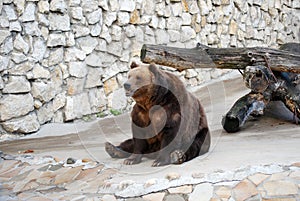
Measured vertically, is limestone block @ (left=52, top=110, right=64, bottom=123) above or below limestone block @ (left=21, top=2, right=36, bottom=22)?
below

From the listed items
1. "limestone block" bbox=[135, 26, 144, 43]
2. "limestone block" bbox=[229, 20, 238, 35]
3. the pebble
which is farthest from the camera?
"limestone block" bbox=[229, 20, 238, 35]

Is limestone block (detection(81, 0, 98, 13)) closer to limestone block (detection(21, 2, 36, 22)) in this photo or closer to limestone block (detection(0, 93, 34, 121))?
limestone block (detection(21, 2, 36, 22))

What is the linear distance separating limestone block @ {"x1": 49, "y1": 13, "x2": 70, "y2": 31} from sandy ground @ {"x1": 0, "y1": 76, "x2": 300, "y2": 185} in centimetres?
132

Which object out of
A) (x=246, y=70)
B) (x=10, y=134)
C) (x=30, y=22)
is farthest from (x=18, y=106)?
(x=246, y=70)

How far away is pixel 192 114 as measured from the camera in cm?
375

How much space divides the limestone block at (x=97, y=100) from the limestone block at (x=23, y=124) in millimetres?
1070

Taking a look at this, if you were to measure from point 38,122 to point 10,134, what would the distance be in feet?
1.44

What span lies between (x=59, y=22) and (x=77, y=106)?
1215mm

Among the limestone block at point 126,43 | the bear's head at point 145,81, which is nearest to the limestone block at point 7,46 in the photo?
the limestone block at point 126,43

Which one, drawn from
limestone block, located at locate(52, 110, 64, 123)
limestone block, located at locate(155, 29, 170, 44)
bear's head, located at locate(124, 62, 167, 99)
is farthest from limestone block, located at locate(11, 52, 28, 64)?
limestone block, located at locate(155, 29, 170, 44)

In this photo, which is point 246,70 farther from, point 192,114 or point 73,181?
point 73,181

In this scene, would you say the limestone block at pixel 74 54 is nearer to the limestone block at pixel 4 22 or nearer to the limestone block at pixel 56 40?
the limestone block at pixel 56 40

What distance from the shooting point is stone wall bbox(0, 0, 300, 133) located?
5734 millimetres

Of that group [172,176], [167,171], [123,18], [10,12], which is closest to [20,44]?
[10,12]
